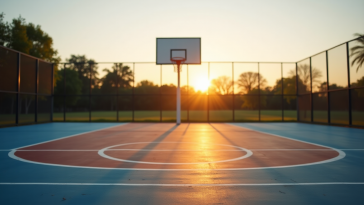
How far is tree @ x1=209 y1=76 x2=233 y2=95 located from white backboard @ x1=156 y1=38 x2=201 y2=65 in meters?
3.09

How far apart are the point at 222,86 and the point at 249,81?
416 cm

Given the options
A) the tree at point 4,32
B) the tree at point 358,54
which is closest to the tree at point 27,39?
the tree at point 4,32

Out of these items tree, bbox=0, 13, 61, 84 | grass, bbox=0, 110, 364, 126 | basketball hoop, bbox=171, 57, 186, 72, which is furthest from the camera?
tree, bbox=0, 13, 61, 84

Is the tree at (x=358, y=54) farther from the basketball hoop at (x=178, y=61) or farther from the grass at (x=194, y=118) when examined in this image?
the basketball hoop at (x=178, y=61)

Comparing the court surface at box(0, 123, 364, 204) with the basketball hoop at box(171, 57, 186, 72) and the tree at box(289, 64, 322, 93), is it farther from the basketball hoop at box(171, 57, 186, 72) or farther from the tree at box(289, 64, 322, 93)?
the tree at box(289, 64, 322, 93)

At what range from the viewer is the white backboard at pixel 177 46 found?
1881 centimetres

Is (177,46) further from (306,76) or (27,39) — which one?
(27,39)

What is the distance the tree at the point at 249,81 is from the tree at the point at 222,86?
2.88ft

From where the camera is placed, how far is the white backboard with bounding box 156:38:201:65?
741 inches

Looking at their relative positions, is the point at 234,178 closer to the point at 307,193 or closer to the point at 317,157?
the point at 307,193

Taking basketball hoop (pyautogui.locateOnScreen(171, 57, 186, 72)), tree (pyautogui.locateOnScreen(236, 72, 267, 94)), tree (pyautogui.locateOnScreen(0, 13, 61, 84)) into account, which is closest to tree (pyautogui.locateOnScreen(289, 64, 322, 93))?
tree (pyautogui.locateOnScreen(236, 72, 267, 94))

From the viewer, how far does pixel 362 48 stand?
561 inches

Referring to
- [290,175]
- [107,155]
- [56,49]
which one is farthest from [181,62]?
[56,49]

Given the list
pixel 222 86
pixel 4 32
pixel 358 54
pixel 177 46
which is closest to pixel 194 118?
pixel 222 86
